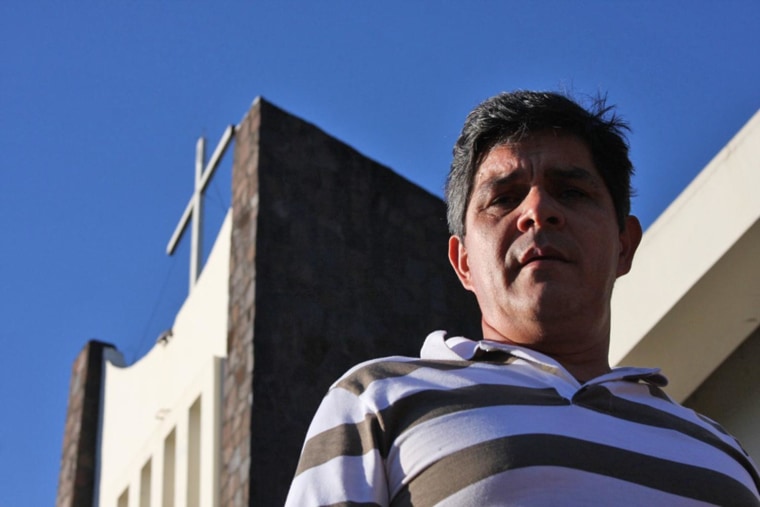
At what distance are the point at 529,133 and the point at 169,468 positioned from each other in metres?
8.30

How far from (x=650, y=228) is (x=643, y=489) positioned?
321 cm

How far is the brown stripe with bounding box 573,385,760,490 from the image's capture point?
230 centimetres

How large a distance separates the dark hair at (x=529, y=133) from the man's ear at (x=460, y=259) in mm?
23

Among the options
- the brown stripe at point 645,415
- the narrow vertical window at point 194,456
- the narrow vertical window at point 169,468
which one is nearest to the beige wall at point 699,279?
the brown stripe at point 645,415

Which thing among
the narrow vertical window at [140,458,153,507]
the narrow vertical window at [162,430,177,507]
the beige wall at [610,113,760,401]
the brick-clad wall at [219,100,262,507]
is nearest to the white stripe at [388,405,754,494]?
the beige wall at [610,113,760,401]

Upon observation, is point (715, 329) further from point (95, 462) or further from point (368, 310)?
point (95, 462)

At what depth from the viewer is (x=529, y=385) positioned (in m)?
2.29

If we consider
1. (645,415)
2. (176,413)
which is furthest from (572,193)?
(176,413)

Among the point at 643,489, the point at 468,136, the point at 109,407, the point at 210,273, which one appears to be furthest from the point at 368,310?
the point at 643,489

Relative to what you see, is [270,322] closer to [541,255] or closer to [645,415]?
[541,255]

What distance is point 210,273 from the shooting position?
1095 cm

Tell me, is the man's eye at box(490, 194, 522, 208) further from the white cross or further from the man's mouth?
the white cross

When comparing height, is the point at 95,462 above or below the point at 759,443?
above

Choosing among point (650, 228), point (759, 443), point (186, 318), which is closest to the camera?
point (759, 443)
